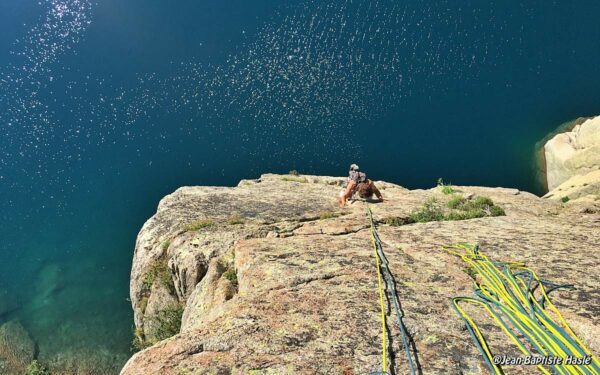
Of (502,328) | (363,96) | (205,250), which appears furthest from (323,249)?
(363,96)

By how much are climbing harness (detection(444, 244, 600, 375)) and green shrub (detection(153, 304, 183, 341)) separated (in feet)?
31.0

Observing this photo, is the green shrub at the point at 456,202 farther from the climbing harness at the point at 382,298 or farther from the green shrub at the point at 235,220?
the green shrub at the point at 235,220

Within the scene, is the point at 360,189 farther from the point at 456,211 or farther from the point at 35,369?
the point at 35,369

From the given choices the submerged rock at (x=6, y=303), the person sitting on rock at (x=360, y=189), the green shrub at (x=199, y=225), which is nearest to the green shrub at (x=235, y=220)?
the green shrub at (x=199, y=225)

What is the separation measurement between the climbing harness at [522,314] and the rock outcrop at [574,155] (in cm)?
2533

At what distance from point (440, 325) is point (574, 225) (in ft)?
29.6

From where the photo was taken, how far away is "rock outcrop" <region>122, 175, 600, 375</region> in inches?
284

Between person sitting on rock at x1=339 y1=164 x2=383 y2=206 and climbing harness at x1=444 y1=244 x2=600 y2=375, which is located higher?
person sitting on rock at x1=339 y1=164 x2=383 y2=206

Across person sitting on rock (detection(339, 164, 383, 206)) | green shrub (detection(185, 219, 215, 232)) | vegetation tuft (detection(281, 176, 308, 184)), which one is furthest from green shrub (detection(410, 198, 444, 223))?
vegetation tuft (detection(281, 176, 308, 184))

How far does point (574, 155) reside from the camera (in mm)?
35219

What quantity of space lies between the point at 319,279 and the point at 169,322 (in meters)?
6.94

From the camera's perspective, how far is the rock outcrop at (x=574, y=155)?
110 feet

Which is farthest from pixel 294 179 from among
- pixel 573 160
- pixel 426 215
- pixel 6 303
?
pixel 6 303

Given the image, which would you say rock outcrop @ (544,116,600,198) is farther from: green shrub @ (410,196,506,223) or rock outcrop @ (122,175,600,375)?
rock outcrop @ (122,175,600,375)
